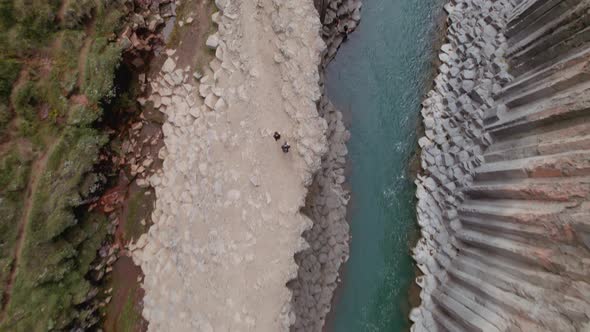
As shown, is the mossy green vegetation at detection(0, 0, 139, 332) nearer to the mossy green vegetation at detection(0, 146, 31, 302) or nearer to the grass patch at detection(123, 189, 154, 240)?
the mossy green vegetation at detection(0, 146, 31, 302)

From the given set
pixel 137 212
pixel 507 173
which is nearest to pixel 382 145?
pixel 507 173

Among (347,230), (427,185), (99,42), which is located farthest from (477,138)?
(99,42)

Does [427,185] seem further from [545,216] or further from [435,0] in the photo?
[435,0]

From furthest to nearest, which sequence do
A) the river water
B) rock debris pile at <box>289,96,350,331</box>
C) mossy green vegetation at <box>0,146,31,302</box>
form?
the river water, rock debris pile at <box>289,96,350,331</box>, mossy green vegetation at <box>0,146,31,302</box>

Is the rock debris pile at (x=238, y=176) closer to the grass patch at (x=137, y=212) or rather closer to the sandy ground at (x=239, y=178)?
the sandy ground at (x=239, y=178)

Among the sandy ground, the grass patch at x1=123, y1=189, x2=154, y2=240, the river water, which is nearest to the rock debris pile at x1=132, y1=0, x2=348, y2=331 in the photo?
the sandy ground
